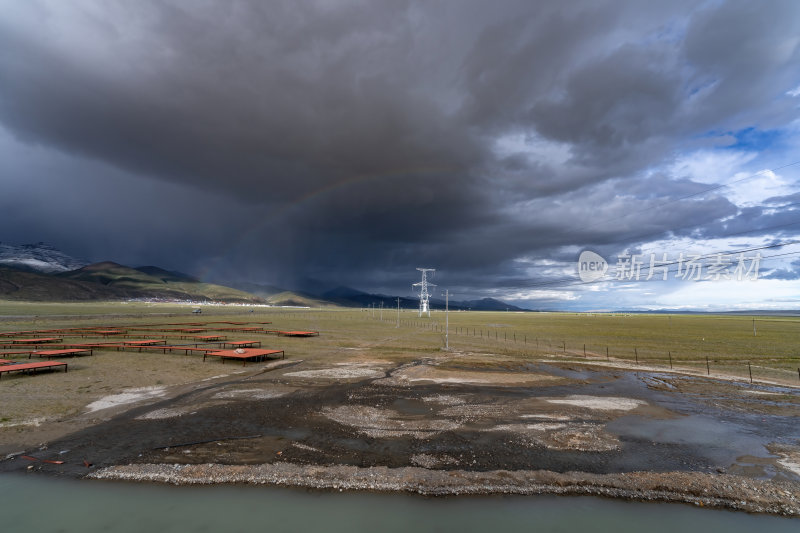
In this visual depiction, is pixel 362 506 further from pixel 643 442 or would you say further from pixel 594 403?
pixel 594 403

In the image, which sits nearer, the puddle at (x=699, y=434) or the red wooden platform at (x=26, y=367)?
the puddle at (x=699, y=434)

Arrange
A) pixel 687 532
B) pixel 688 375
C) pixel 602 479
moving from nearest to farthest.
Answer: pixel 687 532, pixel 602 479, pixel 688 375

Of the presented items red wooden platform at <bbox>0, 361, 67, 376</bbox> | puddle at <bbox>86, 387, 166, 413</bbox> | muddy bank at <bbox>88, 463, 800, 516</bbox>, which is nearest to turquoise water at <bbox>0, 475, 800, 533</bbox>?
muddy bank at <bbox>88, 463, 800, 516</bbox>

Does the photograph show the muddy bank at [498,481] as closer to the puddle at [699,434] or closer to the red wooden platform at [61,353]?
the puddle at [699,434]

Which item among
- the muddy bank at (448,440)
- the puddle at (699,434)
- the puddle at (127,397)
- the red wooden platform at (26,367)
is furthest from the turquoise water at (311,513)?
the red wooden platform at (26,367)

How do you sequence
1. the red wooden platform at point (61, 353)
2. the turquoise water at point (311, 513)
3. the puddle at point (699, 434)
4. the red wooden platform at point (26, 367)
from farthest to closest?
the red wooden platform at point (61, 353) → the red wooden platform at point (26, 367) → the puddle at point (699, 434) → the turquoise water at point (311, 513)

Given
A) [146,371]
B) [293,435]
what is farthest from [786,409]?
[146,371]

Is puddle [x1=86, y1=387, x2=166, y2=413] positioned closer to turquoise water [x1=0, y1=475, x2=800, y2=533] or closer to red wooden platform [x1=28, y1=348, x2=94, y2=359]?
turquoise water [x1=0, y1=475, x2=800, y2=533]
